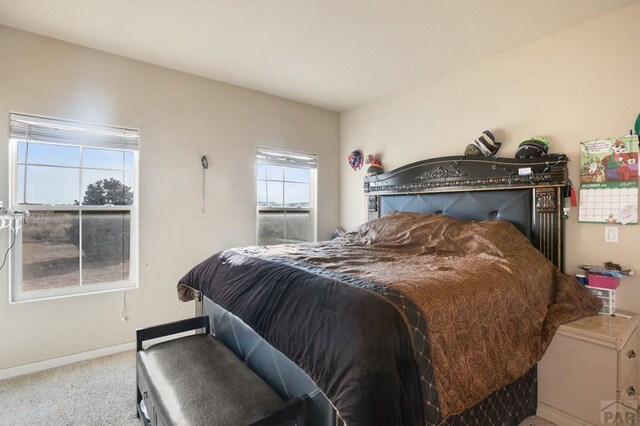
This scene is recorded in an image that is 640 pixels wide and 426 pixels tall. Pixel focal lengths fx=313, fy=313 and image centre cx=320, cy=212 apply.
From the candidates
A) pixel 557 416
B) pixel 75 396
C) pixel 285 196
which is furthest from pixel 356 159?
pixel 75 396

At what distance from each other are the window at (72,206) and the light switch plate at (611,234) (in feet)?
12.6

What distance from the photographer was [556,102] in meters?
2.44

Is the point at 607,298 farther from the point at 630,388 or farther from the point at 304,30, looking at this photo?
the point at 304,30

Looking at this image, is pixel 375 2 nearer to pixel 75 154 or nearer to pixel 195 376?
pixel 195 376

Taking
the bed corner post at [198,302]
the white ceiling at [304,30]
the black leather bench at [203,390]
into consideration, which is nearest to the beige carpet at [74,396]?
the black leather bench at [203,390]

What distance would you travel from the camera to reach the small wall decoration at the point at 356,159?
4.09 meters

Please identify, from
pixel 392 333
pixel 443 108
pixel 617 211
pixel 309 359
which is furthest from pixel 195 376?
pixel 443 108

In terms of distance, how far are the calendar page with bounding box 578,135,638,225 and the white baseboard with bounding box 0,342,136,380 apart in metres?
3.94

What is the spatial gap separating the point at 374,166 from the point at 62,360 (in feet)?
11.5

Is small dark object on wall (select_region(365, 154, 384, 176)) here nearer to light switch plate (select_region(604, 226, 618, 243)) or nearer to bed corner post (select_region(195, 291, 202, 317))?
light switch plate (select_region(604, 226, 618, 243))

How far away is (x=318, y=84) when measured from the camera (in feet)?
11.3

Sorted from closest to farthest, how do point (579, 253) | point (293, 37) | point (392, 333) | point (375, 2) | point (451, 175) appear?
point (392, 333), point (375, 2), point (579, 253), point (293, 37), point (451, 175)

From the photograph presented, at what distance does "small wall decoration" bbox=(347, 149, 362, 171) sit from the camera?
13.4 feet

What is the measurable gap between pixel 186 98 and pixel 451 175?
2729 millimetres
